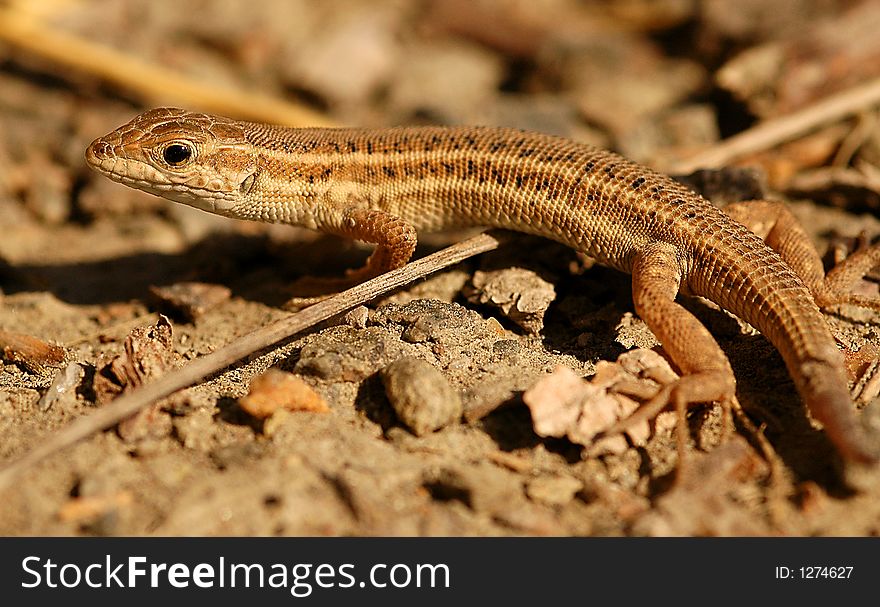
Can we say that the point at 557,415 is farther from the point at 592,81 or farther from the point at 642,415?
the point at 592,81

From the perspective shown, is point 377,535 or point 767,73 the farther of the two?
point 767,73

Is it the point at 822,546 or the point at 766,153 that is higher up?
the point at 766,153

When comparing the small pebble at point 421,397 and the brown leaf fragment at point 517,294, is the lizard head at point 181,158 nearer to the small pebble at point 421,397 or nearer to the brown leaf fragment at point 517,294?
the brown leaf fragment at point 517,294

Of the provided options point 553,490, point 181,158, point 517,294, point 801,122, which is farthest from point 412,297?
point 801,122

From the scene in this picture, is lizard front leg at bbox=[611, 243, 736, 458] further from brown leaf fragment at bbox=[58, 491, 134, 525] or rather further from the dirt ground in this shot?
brown leaf fragment at bbox=[58, 491, 134, 525]

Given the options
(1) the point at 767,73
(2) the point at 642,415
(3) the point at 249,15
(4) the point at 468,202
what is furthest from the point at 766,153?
(3) the point at 249,15

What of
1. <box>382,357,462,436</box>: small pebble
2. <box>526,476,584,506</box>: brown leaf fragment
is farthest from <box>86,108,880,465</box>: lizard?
<box>382,357,462,436</box>: small pebble
